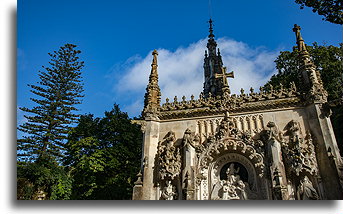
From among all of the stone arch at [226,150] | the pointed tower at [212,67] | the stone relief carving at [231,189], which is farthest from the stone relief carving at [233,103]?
the pointed tower at [212,67]

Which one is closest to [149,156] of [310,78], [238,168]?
[238,168]

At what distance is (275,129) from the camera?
297 inches

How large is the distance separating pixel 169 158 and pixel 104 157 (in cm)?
612

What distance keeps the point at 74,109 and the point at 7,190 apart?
3150 millimetres

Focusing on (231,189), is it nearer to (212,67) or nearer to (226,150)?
(226,150)

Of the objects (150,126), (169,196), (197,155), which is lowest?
(169,196)

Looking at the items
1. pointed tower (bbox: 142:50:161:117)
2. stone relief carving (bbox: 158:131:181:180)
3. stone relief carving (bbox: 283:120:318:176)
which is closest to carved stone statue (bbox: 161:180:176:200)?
stone relief carving (bbox: 158:131:181:180)

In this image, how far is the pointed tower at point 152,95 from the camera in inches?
360

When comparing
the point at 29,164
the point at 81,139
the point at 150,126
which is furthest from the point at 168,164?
the point at 81,139

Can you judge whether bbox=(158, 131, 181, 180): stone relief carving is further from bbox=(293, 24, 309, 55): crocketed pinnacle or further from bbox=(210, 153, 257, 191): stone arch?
bbox=(293, 24, 309, 55): crocketed pinnacle

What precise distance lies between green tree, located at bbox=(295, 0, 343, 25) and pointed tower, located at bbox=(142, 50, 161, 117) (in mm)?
5590

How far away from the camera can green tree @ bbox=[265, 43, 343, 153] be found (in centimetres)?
1106

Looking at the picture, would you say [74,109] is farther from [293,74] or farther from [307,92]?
[293,74]

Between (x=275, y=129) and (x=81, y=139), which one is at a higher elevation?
(x=81, y=139)
